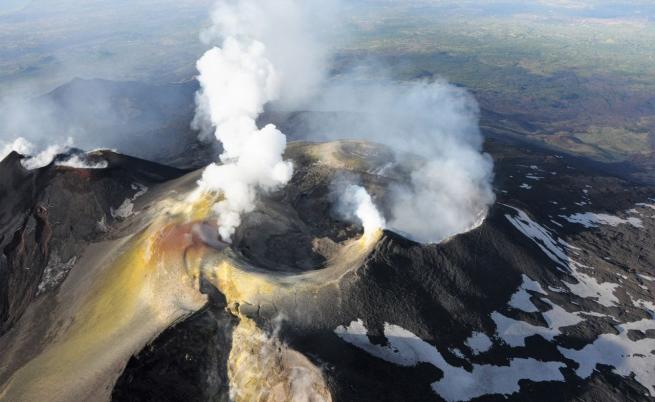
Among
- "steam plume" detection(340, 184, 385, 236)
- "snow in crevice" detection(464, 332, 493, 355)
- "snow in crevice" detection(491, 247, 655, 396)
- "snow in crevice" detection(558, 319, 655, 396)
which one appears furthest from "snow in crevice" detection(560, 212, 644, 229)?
"snow in crevice" detection(464, 332, 493, 355)

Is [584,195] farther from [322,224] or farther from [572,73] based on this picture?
[572,73]

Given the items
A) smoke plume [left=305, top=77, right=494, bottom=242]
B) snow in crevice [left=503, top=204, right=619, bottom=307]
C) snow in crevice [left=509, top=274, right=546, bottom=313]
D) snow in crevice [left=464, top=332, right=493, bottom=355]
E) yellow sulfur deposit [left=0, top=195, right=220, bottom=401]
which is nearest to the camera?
yellow sulfur deposit [left=0, top=195, right=220, bottom=401]

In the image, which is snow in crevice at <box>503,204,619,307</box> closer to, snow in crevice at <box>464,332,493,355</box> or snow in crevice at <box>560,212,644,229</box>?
snow in crevice at <box>560,212,644,229</box>

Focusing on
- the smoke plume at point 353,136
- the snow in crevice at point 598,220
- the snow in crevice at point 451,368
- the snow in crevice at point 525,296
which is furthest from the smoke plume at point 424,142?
the snow in crevice at point 451,368

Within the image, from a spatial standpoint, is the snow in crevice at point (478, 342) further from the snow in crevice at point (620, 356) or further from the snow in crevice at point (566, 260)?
the snow in crevice at point (566, 260)

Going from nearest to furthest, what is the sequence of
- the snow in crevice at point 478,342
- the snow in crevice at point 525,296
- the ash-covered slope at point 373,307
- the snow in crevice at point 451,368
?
the ash-covered slope at point 373,307, the snow in crevice at point 451,368, the snow in crevice at point 478,342, the snow in crevice at point 525,296

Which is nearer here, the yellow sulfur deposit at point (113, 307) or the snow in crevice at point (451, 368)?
the yellow sulfur deposit at point (113, 307)

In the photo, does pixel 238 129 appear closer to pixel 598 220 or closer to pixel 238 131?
pixel 238 131
